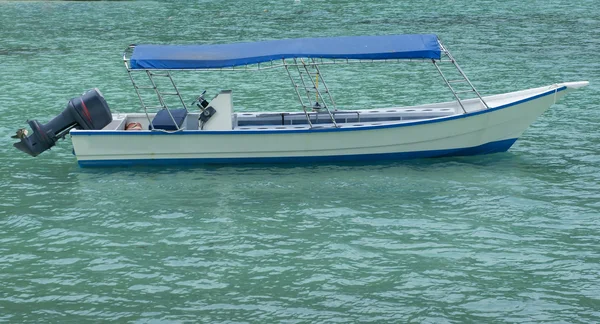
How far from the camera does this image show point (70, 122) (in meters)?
19.8

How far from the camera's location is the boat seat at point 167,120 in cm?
1995

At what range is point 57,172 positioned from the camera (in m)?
20.2

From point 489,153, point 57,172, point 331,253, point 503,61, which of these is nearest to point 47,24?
point 503,61

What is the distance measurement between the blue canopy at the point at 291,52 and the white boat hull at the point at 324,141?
4.89 feet

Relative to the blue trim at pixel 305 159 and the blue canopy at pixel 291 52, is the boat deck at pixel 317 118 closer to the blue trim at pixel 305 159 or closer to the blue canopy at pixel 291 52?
the blue trim at pixel 305 159

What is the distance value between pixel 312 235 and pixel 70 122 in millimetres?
6949

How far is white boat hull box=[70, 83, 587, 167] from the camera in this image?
19.7 m

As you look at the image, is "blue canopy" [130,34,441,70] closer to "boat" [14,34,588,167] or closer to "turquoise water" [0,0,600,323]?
"boat" [14,34,588,167]

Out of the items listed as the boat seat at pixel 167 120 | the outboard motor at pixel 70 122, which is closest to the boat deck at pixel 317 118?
the boat seat at pixel 167 120

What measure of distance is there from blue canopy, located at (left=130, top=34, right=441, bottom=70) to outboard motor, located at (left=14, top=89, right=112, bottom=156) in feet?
4.09

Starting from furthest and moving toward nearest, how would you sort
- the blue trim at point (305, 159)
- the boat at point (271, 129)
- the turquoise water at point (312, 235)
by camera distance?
the blue trim at point (305, 159) → the boat at point (271, 129) → the turquoise water at point (312, 235)

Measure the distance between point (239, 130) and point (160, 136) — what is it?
5.76ft

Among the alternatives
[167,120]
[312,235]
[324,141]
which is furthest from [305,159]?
[312,235]

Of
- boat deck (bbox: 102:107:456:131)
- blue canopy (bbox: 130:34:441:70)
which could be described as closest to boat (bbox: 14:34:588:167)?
blue canopy (bbox: 130:34:441:70)
